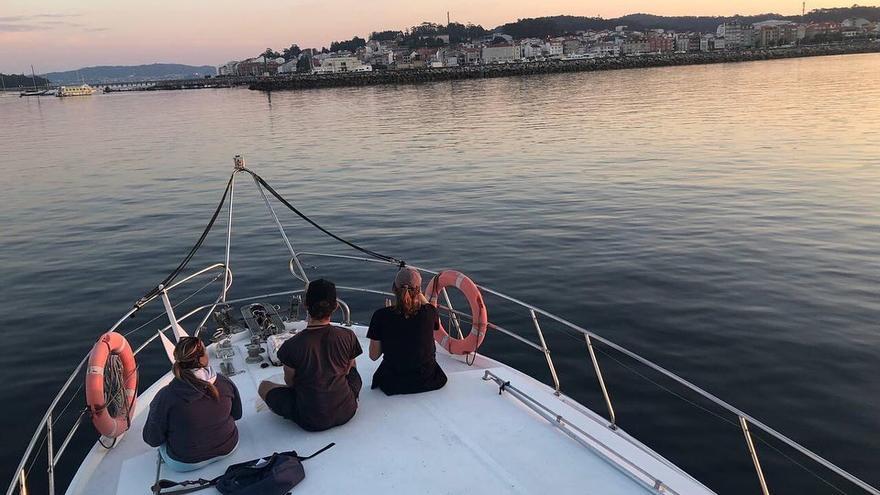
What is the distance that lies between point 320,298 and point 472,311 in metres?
2.42

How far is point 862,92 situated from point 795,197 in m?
41.6

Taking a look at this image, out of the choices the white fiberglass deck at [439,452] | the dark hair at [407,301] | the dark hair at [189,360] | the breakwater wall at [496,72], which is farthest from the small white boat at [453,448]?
the breakwater wall at [496,72]

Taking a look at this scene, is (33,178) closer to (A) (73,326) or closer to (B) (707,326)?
(A) (73,326)

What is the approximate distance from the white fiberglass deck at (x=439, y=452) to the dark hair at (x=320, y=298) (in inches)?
48.6

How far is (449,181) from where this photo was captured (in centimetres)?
2542

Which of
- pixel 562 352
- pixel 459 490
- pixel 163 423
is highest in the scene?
pixel 163 423

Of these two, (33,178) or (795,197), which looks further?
(33,178)

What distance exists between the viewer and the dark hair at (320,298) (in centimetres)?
508

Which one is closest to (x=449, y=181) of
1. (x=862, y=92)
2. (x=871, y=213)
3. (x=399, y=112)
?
(x=871, y=213)

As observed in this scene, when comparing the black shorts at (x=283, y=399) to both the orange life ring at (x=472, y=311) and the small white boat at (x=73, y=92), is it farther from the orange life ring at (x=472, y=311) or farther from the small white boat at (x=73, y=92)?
the small white boat at (x=73, y=92)

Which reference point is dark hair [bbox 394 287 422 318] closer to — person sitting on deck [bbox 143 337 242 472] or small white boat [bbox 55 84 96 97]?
person sitting on deck [bbox 143 337 242 472]

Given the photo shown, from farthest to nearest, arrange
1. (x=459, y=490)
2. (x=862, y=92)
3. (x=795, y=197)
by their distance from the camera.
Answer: (x=862, y=92) → (x=795, y=197) → (x=459, y=490)

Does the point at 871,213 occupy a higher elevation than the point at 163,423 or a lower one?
lower

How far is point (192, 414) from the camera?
496cm
